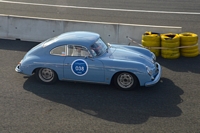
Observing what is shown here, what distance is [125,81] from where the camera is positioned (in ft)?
29.5

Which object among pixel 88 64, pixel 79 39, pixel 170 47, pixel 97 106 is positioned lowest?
pixel 97 106

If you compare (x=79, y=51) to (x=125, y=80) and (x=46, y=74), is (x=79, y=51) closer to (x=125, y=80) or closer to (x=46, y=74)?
(x=46, y=74)

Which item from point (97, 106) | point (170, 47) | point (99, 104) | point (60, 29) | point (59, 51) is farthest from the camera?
point (60, 29)

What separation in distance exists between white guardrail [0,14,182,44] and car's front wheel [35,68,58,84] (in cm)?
403

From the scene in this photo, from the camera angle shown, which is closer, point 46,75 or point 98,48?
point 98,48

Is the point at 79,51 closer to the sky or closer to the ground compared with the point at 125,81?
closer to the sky

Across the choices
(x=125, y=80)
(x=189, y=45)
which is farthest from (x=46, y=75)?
(x=189, y=45)

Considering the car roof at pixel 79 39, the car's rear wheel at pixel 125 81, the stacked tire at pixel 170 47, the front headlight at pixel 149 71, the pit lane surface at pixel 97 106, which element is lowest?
the pit lane surface at pixel 97 106

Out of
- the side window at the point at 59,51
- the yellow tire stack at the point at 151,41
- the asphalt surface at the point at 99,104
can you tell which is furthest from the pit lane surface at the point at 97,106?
the yellow tire stack at the point at 151,41

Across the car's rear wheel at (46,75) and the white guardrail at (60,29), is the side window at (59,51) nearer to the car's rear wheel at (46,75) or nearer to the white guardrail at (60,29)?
the car's rear wheel at (46,75)

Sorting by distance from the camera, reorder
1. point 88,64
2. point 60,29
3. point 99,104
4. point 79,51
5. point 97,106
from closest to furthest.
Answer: point 97,106, point 99,104, point 88,64, point 79,51, point 60,29

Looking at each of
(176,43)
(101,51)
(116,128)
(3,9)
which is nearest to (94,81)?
(101,51)

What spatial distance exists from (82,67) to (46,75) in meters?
1.10

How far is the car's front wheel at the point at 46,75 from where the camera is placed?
938cm
